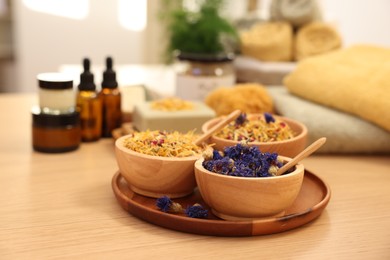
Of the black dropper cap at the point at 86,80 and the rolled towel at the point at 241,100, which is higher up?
the black dropper cap at the point at 86,80

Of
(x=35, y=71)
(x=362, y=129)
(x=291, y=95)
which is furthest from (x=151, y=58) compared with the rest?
(x=362, y=129)

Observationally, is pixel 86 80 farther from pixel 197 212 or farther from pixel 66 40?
pixel 66 40

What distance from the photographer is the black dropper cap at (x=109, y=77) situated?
1059 mm

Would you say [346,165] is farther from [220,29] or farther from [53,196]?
[220,29]

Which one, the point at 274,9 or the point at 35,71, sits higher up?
the point at 274,9

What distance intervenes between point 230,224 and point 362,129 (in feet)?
1.49

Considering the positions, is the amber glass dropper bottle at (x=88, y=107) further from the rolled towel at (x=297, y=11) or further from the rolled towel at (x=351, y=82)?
the rolled towel at (x=297, y=11)

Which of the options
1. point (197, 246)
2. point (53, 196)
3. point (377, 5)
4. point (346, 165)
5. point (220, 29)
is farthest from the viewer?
point (377, 5)

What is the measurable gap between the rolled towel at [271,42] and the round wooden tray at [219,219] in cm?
86

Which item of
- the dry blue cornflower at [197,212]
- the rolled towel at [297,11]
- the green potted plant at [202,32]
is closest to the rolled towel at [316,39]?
the rolled towel at [297,11]

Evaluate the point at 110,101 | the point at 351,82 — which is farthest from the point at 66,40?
the point at 351,82

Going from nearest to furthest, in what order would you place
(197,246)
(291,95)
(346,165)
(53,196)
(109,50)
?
(197,246) → (53,196) → (346,165) → (291,95) → (109,50)

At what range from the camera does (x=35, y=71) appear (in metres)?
3.19

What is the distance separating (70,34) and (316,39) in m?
1.90
